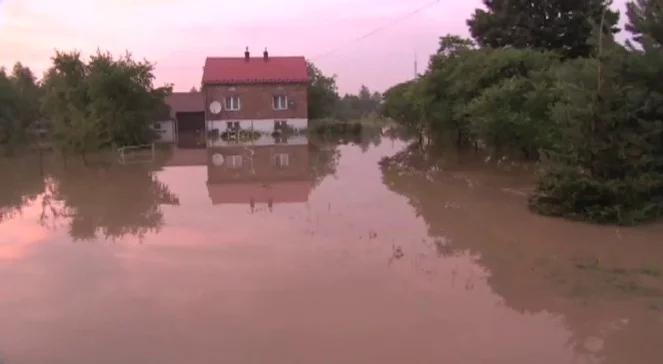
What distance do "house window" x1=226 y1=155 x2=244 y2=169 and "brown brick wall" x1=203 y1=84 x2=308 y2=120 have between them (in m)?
17.3

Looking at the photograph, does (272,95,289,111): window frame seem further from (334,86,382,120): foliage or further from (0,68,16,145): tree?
(334,86,382,120): foliage

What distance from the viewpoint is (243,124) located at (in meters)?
46.0

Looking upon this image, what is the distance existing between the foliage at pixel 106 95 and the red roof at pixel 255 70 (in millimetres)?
8970

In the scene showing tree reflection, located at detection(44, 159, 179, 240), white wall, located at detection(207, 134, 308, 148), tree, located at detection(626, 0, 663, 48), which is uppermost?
tree, located at detection(626, 0, 663, 48)

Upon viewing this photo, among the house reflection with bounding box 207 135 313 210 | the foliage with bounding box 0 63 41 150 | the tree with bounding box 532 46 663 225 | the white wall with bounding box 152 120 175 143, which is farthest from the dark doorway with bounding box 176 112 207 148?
the tree with bounding box 532 46 663 225

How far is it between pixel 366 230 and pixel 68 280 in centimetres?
536

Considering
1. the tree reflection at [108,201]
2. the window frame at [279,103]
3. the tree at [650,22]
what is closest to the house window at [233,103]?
the window frame at [279,103]

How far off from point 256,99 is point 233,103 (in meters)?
1.78

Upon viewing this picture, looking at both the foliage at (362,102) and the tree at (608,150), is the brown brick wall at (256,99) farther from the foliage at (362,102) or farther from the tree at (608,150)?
the foliage at (362,102)

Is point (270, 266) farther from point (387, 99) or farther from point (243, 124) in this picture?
point (243, 124)

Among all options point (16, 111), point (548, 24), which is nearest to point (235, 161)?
point (548, 24)

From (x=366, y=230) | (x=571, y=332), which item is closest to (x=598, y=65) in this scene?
(x=366, y=230)

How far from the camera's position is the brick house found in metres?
45.8

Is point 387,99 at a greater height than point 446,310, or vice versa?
point 387,99
